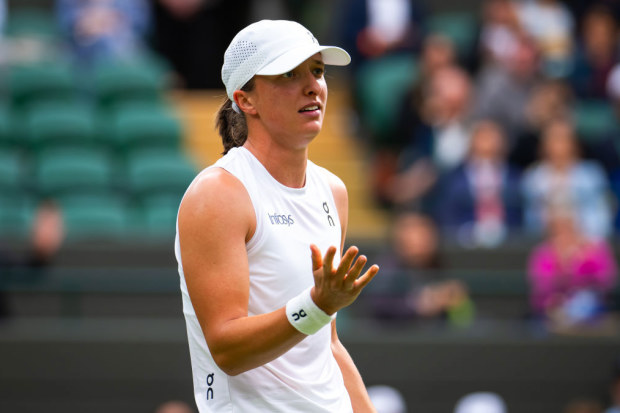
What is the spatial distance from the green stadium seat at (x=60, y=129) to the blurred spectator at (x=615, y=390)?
5185 mm

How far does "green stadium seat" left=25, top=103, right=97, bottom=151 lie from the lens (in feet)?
32.1

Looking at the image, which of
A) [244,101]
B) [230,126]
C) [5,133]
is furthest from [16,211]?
[244,101]

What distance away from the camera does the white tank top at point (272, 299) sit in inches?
119

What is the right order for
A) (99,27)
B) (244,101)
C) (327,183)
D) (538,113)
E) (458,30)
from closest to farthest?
(244,101), (327,183), (538,113), (99,27), (458,30)

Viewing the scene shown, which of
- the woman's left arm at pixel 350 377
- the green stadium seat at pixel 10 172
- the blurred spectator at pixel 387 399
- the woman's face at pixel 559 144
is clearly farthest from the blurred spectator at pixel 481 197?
the woman's left arm at pixel 350 377

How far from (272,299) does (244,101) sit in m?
0.61

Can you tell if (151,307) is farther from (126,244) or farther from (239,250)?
(239,250)

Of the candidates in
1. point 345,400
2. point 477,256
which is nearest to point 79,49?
point 477,256

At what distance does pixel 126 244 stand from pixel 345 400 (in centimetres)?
556

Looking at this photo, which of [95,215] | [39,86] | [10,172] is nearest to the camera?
[95,215]

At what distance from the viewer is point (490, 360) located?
25.5ft

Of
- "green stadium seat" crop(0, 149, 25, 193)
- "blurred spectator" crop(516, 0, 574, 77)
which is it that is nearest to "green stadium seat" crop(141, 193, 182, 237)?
"green stadium seat" crop(0, 149, 25, 193)

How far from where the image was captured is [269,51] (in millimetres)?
3018

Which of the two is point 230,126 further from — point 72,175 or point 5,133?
point 5,133
